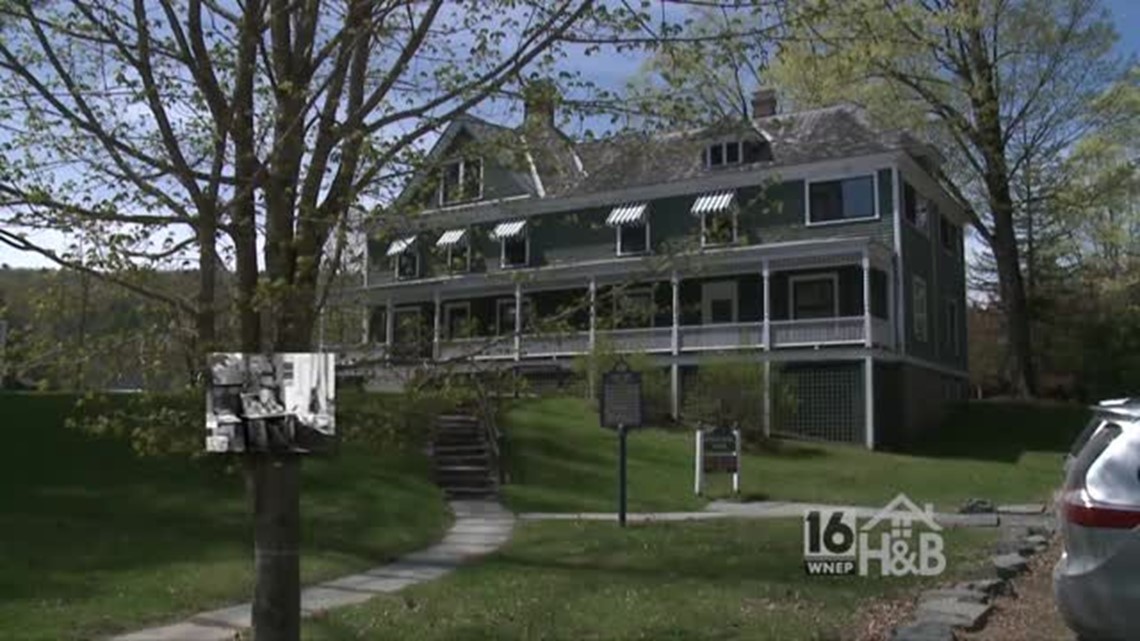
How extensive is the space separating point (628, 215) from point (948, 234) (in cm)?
1278

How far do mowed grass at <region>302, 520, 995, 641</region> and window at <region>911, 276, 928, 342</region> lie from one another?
73.3ft

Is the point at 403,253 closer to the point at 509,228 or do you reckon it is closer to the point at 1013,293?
the point at 509,228

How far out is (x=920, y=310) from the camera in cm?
3584

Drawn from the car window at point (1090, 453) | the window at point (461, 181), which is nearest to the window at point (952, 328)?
the window at point (461, 181)

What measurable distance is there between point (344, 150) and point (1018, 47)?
35.4 m

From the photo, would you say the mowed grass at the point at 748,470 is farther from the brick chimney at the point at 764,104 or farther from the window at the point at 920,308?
the brick chimney at the point at 764,104

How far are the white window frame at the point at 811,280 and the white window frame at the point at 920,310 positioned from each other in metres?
2.84

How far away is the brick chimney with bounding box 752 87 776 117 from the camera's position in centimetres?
3646

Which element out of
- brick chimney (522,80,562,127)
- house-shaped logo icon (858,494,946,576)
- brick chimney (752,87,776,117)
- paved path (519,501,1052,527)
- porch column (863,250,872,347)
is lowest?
paved path (519,501,1052,527)

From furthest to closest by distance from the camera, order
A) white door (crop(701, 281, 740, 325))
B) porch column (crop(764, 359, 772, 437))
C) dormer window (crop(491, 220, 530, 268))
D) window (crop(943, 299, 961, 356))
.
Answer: window (crop(943, 299, 961, 356))
dormer window (crop(491, 220, 530, 268))
white door (crop(701, 281, 740, 325))
porch column (crop(764, 359, 772, 437))

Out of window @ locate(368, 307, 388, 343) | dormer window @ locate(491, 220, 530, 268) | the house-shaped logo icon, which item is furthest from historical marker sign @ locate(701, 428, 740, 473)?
dormer window @ locate(491, 220, 530, 268)

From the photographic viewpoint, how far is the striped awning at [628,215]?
34875 mm

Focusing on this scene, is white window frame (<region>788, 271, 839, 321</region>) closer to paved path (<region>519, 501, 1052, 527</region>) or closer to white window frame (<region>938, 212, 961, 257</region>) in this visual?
white window frame (<region>938, 212, 961, 257</region>)

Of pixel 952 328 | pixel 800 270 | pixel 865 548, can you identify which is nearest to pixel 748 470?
pixel 800 270
